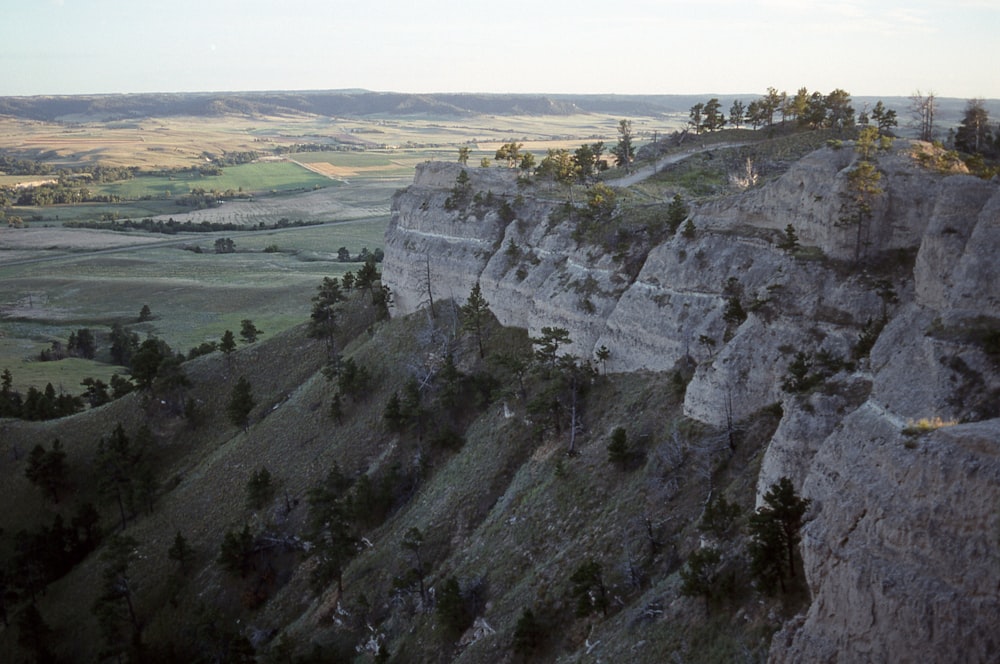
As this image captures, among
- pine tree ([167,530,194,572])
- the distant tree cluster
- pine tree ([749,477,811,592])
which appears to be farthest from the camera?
the distant tree cluster

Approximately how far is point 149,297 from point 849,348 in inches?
5762

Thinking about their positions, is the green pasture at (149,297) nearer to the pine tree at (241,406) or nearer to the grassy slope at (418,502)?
the grassy slope at (418,502)

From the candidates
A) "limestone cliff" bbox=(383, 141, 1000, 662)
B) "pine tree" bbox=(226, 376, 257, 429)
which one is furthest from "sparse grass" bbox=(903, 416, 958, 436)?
"pine tree" bbox=(226, 376, 257, 429)

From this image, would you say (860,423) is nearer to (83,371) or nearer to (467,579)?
(467,579)

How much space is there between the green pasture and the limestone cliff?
7807 centimetres

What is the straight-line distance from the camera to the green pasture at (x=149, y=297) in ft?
414

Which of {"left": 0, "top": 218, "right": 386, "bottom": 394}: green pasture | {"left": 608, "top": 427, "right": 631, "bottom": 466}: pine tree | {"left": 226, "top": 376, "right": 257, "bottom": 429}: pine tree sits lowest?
{"left": 0, "top": 218, "right": 386, "bottom": 394}: green pasture

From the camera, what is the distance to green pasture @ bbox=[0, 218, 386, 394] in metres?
126

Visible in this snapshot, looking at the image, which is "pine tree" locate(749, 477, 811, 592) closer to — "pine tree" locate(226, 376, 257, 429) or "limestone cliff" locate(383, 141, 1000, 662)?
"limestone cliff" locate(383, 141, 1000, 662)

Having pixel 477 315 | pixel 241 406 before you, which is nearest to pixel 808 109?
pixel 477 315

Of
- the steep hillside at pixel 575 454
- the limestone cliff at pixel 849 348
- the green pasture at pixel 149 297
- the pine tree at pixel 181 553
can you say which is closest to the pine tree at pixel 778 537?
the steep hillside at pixel 575 454

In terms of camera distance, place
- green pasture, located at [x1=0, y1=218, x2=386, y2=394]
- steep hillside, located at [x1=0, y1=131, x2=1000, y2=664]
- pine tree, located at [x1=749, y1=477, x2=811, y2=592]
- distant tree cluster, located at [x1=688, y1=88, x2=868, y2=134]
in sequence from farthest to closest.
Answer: green pasture, located at [x1=0, y1=218, x2=386, y2=394] → distant tree cluster, located at [x1=688, y1=88, x2=868, y2=134] → pine tree, located at [x1=749, y1=477, x2=811, y2=592] → steep hillside, located at [x1=0, y1=131, x2=1000, y2=664]

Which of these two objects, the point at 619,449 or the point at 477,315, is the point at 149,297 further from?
the point at 619,449

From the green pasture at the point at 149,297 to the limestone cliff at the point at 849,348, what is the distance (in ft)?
256
